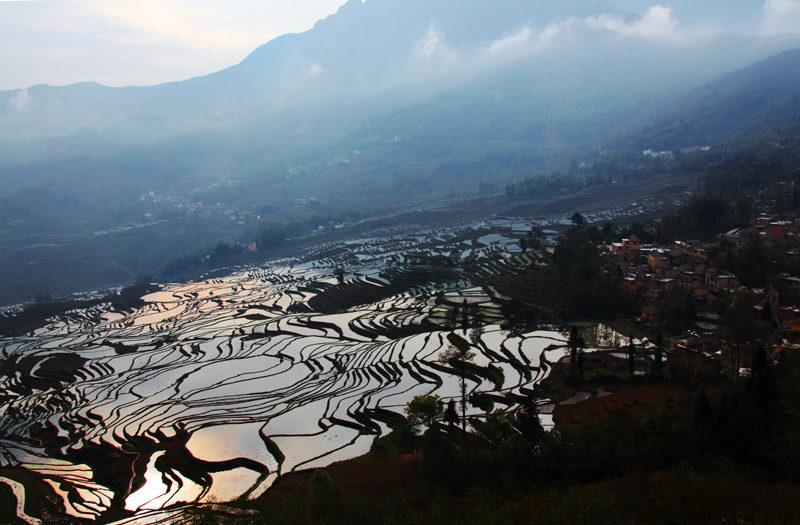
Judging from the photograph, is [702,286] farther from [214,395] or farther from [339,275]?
[339,275]

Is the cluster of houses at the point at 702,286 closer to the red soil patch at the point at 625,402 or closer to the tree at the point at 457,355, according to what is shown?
the red soil patch at the point at 625,402

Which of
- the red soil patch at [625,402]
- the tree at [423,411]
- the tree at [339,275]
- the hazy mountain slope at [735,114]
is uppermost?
the hazy mountain slope at [735,114]

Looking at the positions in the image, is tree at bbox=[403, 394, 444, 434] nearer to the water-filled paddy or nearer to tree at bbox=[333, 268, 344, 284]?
the water-filled paddy

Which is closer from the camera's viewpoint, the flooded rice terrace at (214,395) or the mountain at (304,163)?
the flooded rice terrace at (214,395)

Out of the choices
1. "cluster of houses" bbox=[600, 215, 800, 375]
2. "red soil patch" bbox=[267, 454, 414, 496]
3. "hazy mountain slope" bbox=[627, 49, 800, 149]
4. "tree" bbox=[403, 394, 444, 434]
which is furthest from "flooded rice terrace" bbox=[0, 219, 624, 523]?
"hazy mountain slope" bbox=[627, 49, 800, 149]

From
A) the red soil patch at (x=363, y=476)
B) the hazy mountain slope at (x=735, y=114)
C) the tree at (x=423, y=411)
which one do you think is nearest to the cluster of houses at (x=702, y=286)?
the tree at (x=423, y=411)

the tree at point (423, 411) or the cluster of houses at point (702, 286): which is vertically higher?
the tree at point (423, 411)
